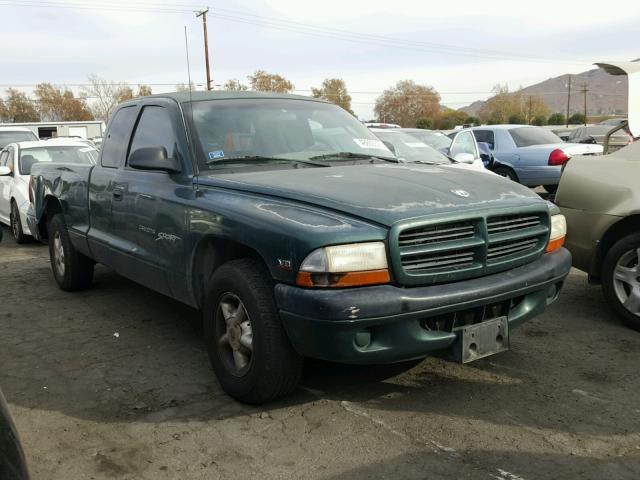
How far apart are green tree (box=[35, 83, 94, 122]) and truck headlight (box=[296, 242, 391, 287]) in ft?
292

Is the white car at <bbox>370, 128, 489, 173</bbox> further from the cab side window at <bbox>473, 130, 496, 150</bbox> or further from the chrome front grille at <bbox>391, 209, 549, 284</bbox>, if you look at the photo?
the chrome front grille at <bbox>391, 209, 549, 284</bbox>

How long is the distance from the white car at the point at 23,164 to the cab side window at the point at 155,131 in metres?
4.76

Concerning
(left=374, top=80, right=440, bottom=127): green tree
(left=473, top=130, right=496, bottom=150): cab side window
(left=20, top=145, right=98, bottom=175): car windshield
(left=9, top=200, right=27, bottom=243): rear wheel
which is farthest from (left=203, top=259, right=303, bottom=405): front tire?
(left=374, top=80, right=440, bottom=127): green tree

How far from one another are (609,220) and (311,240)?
2913 millimetres

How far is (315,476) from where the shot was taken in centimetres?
289

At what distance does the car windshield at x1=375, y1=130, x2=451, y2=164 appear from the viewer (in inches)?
350

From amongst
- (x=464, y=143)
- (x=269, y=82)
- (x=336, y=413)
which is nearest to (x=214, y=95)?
(x=336, y=413)

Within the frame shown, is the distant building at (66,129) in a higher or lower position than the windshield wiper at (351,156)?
higher

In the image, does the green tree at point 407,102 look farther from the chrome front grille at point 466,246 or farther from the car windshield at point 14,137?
the chrome front grille at point 466,246

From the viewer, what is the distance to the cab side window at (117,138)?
5.19 metres

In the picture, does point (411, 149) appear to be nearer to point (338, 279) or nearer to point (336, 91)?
point (338, 279)

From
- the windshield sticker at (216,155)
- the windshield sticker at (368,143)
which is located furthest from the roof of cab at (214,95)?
the windshield sticker at (368,143)

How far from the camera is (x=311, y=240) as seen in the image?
10.00 feet

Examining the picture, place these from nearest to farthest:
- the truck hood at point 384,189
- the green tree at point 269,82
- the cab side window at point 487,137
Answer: the truck hood at point 384,189 < the cab side window at point 487,137 < the green tree at point 269,82
